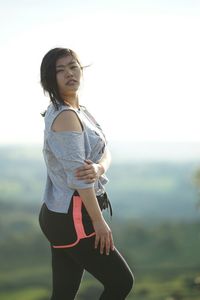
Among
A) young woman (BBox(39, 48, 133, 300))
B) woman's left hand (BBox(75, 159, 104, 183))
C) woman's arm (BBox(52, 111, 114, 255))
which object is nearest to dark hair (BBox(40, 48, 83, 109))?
young woman (BBox(39, 48, 133, 300))

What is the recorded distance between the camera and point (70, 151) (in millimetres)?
1765

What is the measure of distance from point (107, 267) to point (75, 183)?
302 millimetres

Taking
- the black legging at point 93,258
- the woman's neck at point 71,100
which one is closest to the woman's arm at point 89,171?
the black legging at point 93,258

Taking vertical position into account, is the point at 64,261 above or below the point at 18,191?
above

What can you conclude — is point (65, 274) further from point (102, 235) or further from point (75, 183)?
point (75, 183)

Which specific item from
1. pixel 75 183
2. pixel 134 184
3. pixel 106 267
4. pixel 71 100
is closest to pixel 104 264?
pixel 106 267

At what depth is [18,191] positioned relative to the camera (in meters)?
21.8

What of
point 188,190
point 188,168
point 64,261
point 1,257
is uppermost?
point 64,261

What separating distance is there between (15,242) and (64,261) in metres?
20.1

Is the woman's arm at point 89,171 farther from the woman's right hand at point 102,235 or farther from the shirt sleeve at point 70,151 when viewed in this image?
the woman's right hand at point 102,235

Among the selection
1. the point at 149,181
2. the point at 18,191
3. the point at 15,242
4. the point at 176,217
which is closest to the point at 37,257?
the point at 15,242

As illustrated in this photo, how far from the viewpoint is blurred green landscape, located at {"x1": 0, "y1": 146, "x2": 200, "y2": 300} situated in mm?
18931

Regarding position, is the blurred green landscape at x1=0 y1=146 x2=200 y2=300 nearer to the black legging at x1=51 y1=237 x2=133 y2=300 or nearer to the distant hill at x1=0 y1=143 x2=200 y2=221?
the distant hill at x1=0 y1=143 x2=200 y2=221

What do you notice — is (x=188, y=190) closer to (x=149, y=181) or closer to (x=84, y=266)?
(x=149, y=181)
